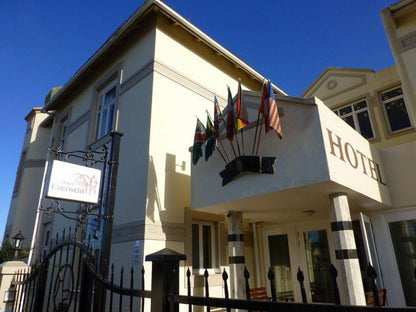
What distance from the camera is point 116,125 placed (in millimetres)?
9906

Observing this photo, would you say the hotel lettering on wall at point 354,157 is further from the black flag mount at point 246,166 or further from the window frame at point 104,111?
the window frame at point 104,111

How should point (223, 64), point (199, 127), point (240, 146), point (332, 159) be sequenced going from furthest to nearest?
point (223, 64)
point (199, 127)
point (240, 146)
point (332, 159)

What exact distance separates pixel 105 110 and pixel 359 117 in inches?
420

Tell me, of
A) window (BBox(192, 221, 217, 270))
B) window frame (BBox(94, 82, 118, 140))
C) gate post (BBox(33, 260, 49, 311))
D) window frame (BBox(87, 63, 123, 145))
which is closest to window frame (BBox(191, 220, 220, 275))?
window (BBox(192, 221, 217, 270))

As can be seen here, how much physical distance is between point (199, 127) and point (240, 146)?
4.27 feet

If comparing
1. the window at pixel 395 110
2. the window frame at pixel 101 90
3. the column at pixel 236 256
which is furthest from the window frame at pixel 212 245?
the window at pixel 395 110

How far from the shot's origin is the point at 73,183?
5.86 m

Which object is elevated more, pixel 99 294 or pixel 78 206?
pixel 78 206

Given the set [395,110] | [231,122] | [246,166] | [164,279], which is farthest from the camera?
[395,110]

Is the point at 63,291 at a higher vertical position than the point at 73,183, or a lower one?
lower

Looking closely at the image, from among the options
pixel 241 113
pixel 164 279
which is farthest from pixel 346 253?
pixel 164 279

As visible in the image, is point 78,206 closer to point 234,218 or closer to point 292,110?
point 234,218

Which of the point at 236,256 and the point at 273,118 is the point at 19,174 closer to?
the point at 236,256

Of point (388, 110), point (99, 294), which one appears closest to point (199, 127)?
point (99, 294)
